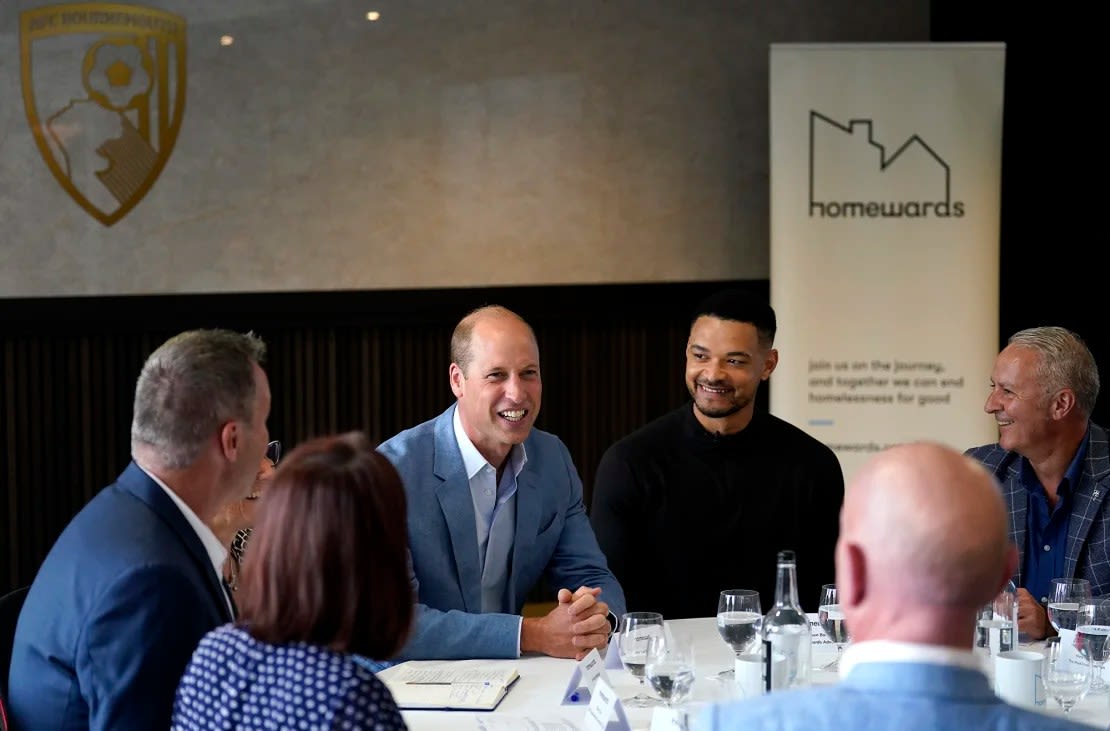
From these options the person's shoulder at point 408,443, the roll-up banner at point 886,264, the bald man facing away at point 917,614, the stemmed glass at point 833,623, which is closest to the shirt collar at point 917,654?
the bald man facing away at point 917,614

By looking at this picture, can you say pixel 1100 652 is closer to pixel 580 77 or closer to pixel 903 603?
pixel 903 603

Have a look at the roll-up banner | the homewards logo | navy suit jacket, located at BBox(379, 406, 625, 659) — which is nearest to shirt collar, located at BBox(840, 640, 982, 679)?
navy suit jacket, located at BBox(379, 406, 625, 659)

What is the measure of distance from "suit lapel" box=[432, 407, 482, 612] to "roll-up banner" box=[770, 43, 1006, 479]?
9.43 ft

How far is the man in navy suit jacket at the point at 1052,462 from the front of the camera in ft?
11.4

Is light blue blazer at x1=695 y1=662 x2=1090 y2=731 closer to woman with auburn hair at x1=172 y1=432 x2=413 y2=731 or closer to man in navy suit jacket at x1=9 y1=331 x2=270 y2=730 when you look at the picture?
woman with auburn hair at x1=172 y1=432 x2=413 y2=731

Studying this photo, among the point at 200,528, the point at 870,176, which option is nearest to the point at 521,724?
the point at 200,528

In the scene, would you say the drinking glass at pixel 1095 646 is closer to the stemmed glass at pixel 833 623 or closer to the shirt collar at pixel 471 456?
the stemmed glass at pixel 833 623

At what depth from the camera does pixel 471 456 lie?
3283 mm

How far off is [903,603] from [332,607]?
2.50 ft

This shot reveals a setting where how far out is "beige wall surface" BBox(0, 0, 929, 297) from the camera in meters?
5.70

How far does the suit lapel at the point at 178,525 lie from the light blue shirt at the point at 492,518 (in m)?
1.15

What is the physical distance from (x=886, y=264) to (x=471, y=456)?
3139 mm

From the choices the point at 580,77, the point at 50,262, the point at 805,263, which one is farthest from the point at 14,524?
the point at 805,263

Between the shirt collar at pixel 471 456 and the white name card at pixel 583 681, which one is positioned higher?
the shirt collar at pixel 471 456
